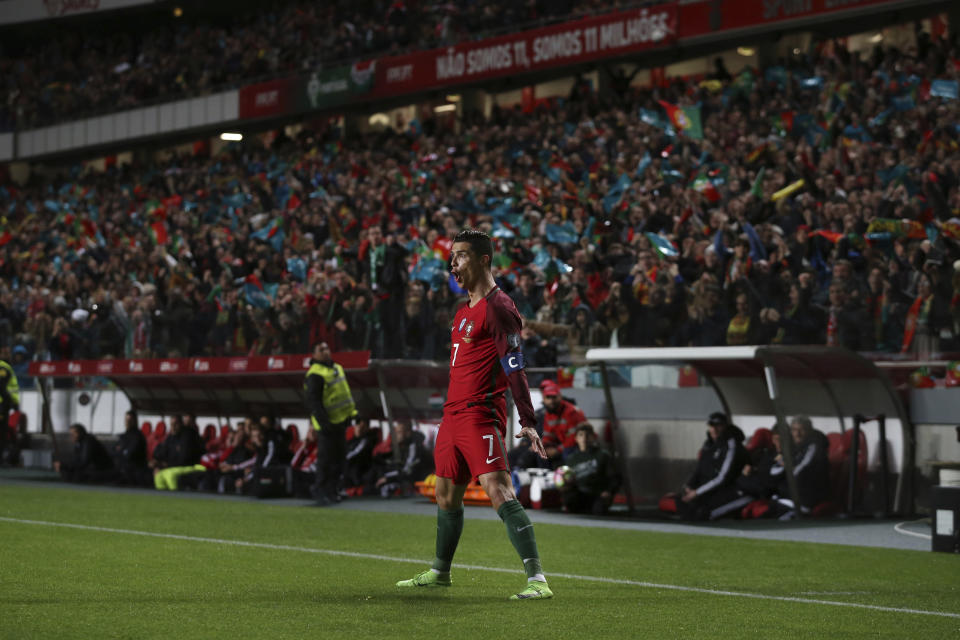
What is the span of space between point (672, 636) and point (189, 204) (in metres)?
32.6

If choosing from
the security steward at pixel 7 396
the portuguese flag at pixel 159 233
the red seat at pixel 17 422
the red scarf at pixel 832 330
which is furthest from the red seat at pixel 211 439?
the portuguese flag at pixel 159 233

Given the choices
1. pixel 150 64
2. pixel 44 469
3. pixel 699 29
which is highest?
pixel 150 64

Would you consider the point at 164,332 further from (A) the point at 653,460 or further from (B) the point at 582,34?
(B) the point at 582,34

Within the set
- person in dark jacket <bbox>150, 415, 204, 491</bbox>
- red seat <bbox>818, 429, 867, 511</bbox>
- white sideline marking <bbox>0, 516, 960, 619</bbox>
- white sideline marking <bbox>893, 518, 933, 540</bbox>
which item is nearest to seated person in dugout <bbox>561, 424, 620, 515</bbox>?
red seat <bbox>818, 429, 867, 511</bbox>

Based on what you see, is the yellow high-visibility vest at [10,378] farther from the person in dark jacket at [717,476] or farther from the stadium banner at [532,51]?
the person in dark jacket at [717,476]

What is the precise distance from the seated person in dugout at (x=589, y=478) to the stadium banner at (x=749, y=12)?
15206mm

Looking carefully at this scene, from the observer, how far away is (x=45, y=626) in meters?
6.54

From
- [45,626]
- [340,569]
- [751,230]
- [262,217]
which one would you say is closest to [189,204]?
[262,217]

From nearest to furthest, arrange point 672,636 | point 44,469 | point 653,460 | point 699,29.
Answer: point 672,636
point 653,460
point 44,469
point 699,29

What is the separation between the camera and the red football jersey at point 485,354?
760cm

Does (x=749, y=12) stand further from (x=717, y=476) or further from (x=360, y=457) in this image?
(x=717, y=476)

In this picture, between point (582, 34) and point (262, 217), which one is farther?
point (582, 34)

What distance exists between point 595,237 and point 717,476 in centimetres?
647

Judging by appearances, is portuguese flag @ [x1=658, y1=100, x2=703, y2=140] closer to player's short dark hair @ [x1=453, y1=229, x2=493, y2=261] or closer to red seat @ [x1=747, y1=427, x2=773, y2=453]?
red seat @ [x1=747, y1=427, x2=773, y2=453]
